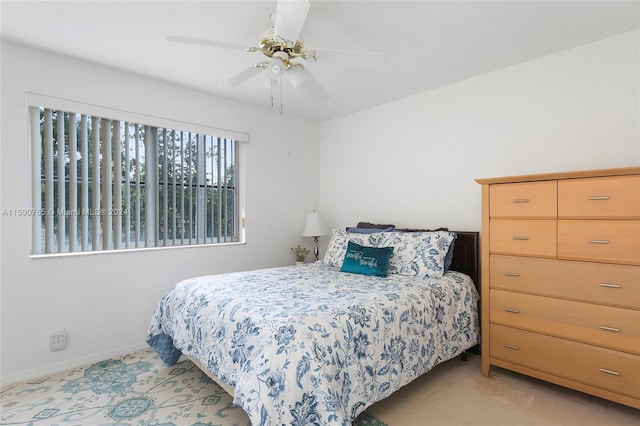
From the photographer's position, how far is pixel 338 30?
221 cm

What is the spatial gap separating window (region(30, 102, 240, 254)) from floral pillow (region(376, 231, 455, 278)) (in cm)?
189

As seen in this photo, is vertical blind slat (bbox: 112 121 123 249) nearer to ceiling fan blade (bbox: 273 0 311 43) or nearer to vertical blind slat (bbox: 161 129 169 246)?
vertical blind slat (bbox: 161 129 169 246)

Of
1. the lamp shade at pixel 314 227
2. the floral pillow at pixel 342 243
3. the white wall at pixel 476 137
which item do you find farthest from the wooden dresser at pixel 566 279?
the lamp shade at pixel 314 227

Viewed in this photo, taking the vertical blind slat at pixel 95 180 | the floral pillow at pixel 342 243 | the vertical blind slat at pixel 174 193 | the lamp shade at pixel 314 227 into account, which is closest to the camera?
the vertical blind slat at pixel 95 180

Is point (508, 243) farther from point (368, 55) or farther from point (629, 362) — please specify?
point (368, 55)

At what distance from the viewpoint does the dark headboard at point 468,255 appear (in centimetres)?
290

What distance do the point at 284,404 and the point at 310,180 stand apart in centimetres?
327

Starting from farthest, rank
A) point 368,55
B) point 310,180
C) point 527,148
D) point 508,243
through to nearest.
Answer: point 310,180 < point 527,148 < point 508,243 < point 368,55

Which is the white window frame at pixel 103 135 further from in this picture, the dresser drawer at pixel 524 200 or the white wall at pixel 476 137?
the dresser drawer at pixel 524 200

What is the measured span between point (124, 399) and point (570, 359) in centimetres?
287

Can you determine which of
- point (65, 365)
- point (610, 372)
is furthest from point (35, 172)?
point (610, 372)

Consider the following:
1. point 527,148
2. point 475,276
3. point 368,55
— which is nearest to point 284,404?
A: point 368,55

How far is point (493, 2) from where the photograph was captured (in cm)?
194

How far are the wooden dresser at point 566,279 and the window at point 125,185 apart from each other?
2.65 metres
